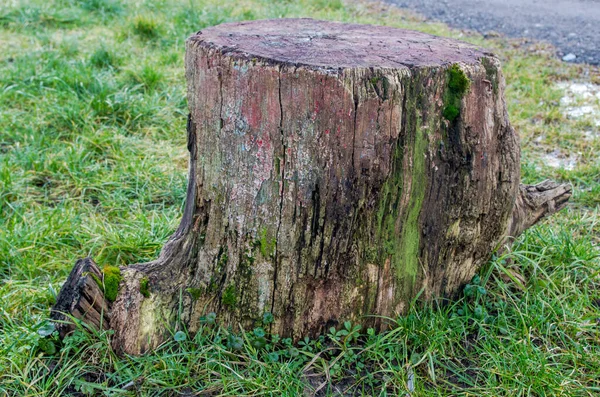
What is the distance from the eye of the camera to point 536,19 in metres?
6.50

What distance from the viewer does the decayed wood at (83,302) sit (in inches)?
77.6

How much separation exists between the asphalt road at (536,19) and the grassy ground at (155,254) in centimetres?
66

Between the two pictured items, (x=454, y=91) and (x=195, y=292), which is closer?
(x=454, y=91)

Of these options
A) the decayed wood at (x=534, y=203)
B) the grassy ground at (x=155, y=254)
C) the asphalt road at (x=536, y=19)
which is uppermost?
the asphalt road at (x=536, y=19)

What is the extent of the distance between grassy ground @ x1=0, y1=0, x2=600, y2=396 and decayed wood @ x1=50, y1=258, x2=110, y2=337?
0.19 ft

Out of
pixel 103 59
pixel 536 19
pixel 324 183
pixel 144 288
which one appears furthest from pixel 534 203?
pixel 536 19

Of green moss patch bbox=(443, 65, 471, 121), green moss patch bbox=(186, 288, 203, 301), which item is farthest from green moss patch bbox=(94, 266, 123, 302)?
green moss patch bbox=(443, 65, 471, 121)

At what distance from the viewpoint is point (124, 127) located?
3963 millimetres

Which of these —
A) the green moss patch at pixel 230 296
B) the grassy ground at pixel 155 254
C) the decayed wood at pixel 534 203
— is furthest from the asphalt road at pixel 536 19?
the green moss patch at pixel 230 296

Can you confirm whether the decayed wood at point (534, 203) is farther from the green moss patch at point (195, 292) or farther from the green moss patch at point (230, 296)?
the green moss patch at point (195, 292)

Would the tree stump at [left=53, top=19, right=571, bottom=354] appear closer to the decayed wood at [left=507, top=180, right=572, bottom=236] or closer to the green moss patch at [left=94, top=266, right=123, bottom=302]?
the green moss patch at [left=94, top=266, right=123, bottom=302]

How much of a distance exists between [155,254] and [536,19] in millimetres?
5538

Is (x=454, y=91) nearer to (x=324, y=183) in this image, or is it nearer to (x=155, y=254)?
(x=324, y=183)

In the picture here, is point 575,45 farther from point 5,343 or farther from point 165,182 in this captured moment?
point 5,343
